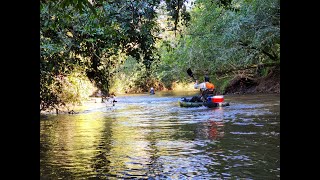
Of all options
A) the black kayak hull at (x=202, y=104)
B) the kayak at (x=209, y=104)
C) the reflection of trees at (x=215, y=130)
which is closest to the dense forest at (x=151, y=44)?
the reflection of trees at (x=215, y=130)

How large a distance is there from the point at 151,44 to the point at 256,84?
84.3 ft

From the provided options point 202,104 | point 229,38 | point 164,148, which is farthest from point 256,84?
point 164,148

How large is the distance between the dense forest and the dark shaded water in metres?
1.77

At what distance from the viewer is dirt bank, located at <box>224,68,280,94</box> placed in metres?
32.5

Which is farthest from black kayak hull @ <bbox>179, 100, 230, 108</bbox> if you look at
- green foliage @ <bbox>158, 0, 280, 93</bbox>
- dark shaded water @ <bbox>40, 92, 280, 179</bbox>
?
dark shaded water @ <bbox>40, 92, 280, 179</bbox>

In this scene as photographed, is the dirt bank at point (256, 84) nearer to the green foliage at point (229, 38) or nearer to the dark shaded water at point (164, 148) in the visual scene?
the green foliage at point (229, 38)

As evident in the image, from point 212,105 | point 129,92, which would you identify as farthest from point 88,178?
point 129,92

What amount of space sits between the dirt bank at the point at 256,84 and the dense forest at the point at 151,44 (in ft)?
0.29

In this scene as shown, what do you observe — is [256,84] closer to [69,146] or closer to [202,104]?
[202,104]

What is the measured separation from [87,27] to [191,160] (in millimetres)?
3608

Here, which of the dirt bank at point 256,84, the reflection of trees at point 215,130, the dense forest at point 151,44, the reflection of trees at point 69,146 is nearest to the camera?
the reflection of trees at point 69,146

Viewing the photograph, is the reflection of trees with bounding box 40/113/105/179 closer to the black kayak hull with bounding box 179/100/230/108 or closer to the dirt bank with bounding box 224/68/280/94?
the black kayak hull with bounding box 179/100/230/108

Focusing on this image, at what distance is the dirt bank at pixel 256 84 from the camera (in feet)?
107

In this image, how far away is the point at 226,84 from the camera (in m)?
36.2
